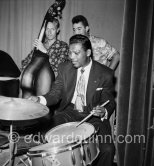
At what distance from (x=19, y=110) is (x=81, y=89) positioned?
0.94 meters

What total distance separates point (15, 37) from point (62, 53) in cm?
153

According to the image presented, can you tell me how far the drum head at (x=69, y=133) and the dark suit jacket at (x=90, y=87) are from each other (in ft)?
1.51

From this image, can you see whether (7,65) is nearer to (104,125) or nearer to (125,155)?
(104,125)

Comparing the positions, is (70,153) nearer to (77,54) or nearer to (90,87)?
(90,87)

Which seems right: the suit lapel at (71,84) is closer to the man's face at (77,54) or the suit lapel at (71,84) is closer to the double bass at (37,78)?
the man's face at (77,54)

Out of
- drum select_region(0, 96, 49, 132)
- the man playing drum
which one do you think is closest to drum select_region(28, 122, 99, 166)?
drum select_region(0, 96, 49, 132)

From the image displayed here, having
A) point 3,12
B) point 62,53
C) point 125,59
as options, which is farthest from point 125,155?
point 3,12

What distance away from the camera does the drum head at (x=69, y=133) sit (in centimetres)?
182

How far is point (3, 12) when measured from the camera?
4426 millimetres

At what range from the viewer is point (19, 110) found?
178cm

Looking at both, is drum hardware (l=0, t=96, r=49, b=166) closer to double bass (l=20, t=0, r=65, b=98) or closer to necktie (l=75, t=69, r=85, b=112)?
necktie (l=75, t=69, r=85, b=112)

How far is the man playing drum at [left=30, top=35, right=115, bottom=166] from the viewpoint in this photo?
97.2 inches

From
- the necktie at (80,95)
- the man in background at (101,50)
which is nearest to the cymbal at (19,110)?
the necktie at (80,95)

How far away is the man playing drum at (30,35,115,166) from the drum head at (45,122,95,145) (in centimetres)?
36
